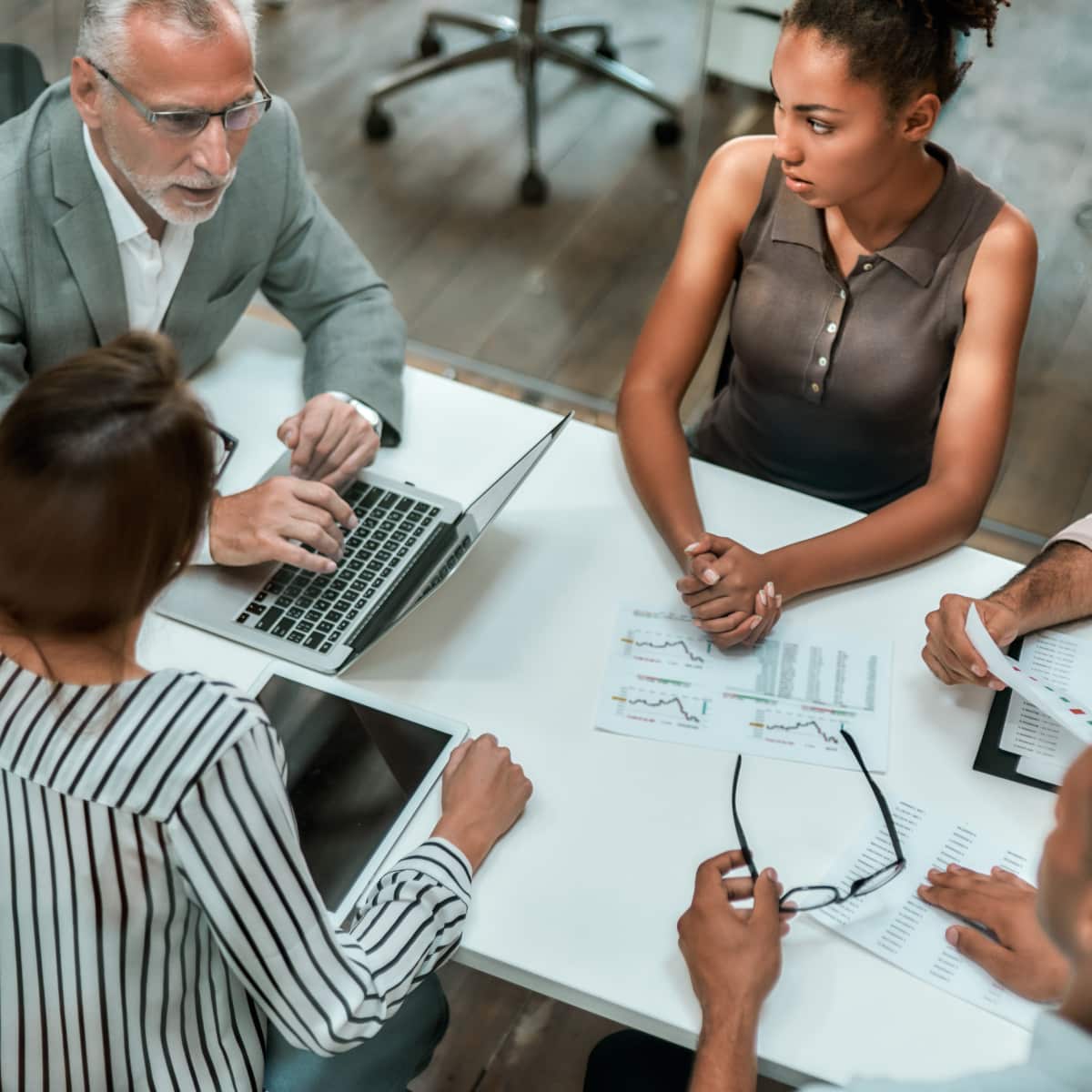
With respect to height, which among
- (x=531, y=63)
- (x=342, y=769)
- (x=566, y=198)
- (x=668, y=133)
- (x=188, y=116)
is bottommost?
(x=566, y=198)

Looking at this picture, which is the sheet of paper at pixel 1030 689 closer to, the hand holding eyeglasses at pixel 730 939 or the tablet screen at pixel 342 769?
the hand holding eyeglasses at pixel 730 939

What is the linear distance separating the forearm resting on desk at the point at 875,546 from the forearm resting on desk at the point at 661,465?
4.3 inches

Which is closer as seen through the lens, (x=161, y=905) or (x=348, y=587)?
(x=161, y=905)

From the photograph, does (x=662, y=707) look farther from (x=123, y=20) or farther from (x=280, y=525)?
(x=123, y=20)

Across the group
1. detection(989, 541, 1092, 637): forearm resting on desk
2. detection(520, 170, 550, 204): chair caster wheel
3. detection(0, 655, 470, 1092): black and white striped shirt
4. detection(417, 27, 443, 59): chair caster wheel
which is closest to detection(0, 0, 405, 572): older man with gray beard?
detection(0, 655, 470, 1092): black and white striped shirt

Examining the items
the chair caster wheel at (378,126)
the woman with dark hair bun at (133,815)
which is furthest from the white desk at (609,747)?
the chair caster wheel at (378,126)

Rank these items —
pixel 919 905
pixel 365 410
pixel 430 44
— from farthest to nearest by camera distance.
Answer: pixel 430 44 → pixel 365 410 → pixel 919 905

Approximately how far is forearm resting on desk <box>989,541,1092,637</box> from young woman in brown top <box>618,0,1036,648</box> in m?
0.13

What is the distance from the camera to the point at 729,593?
146 cm

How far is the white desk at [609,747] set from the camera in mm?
1188

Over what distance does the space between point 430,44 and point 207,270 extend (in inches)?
89.7

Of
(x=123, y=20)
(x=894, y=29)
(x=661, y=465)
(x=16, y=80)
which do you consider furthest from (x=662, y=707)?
(x=16, y=80)

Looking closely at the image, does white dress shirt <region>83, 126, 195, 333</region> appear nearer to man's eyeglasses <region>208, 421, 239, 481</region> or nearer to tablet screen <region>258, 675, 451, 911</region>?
man's eyeglasses <region>208, 421, 239, 481</region>

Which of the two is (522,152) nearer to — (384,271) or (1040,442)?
(384,271)
